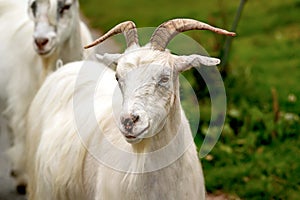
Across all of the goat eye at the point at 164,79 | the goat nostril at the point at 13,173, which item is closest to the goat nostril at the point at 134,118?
the goat eye at the point at 164,79

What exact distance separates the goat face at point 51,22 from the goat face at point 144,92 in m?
2.34

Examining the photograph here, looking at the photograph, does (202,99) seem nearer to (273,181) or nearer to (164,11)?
(273,181)

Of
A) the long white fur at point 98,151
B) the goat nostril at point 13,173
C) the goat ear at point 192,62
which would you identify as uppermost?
the goat ear at point 192,62

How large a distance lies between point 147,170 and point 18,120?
2.93 m

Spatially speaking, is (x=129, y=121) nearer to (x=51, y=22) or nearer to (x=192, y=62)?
(x=192, y=62)

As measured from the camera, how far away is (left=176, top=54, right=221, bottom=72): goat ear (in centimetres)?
498

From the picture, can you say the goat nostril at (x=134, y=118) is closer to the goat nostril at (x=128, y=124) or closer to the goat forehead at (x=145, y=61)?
the goat nostril at (x=128, y=124)

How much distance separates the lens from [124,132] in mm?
4680

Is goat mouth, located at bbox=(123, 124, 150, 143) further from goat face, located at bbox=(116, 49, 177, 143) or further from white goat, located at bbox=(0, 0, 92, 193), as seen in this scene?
white goat, located at bbox=(0, 0, 92, 193)

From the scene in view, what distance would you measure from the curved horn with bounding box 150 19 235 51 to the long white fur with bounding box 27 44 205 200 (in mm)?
78

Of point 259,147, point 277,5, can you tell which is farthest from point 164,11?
point 259,147

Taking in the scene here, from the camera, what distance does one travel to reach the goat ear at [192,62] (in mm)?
4984

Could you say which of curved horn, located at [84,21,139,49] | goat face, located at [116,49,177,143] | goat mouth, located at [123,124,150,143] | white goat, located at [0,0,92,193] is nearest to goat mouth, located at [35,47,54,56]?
white goat, located at [0,0,92,193]

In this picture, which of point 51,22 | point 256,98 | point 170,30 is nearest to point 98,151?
point 170,30
